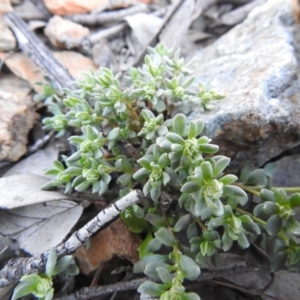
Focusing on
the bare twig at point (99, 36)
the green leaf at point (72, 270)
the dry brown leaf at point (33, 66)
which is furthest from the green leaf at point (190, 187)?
the bare twig at point (99, 36)

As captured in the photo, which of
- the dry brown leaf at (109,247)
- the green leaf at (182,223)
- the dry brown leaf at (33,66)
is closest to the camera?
the green leaf at (182,223)

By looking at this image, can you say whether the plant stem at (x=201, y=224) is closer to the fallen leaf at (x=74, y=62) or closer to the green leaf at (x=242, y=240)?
the green leaf at (x=242, y=240)

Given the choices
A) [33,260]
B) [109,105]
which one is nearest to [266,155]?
[109,105]

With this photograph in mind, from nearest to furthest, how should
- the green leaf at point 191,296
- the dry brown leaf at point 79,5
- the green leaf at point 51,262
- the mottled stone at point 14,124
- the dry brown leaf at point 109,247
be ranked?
the green leaf at point 191,296 → the green leaf at point 51,262 → the dry brown leaf at point 109,247 → the mottled stone at point 14,124 → the dry brown leaf at point 79,5

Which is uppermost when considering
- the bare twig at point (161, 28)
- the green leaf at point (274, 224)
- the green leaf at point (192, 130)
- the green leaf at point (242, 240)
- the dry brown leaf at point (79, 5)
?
the dry brown leaf at point (79, 5)

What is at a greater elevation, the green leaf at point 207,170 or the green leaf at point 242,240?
the green leaf at point 207,170

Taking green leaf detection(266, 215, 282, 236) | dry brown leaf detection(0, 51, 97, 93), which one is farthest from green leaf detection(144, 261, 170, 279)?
dry brown leaf detection(0, 51, 97, 93)

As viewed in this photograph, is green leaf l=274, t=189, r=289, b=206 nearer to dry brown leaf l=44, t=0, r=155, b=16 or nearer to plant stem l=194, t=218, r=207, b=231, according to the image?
plant stem l=194, t=218, r=207, b=231

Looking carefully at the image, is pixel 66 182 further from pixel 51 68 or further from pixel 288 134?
pixel 288 134
